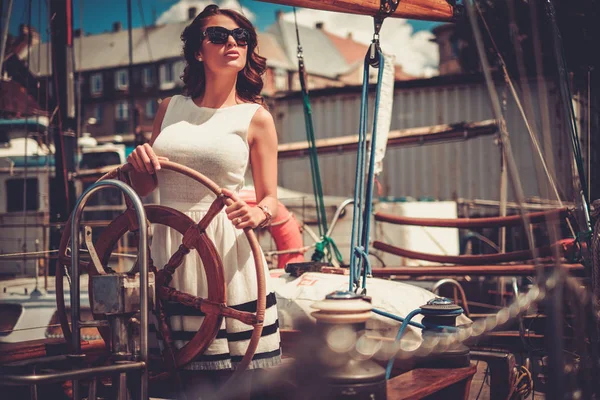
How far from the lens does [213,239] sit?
2.35m

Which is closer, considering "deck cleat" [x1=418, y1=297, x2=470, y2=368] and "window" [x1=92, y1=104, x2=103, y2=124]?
"deck cleat" [x1=418, y1=297, x2=470, y2=368]

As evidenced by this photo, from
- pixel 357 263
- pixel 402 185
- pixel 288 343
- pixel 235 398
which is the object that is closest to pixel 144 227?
pixel 235 398

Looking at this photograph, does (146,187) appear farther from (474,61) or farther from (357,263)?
(474,61)

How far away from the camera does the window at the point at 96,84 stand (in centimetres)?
4862

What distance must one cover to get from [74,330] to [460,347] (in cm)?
159

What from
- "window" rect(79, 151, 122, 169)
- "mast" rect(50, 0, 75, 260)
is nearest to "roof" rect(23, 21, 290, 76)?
"window" rect(79, 151, 122, 169)

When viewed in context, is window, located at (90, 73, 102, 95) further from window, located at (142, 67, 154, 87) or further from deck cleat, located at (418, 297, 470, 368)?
deck cleat, located at (418, 297, 470, 368)

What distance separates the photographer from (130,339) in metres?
2.14

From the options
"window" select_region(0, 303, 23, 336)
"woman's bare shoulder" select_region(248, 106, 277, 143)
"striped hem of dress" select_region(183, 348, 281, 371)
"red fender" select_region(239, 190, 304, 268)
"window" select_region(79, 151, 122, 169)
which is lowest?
"window" select_region(0, 303, 23, 336)

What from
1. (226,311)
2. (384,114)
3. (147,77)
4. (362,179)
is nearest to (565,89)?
(362,179)

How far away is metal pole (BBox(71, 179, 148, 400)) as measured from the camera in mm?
2068

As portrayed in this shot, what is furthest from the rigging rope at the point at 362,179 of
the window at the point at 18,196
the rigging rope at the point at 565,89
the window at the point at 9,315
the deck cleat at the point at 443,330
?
the window at the point at 18,196

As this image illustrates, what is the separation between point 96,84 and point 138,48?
14.2ft

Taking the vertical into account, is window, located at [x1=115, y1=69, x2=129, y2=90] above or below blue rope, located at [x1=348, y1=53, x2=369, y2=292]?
above
